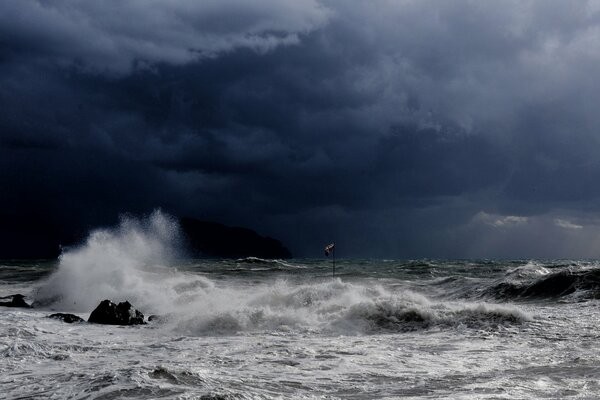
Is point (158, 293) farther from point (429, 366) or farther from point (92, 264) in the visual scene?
point (429, 366)

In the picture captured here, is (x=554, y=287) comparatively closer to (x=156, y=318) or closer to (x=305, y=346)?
(x=305, y=346)

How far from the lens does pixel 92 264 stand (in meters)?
25.8

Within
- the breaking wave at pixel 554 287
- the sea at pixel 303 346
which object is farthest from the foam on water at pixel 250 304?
the breaking wave at pixel 554 287

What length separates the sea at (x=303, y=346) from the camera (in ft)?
27.1

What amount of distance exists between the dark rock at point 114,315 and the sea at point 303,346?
0.48m

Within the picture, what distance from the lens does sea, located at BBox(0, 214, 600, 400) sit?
827 centimetres

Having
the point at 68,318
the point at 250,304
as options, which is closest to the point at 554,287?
the point at 250,304

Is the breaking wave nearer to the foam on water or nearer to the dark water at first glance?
the dark water

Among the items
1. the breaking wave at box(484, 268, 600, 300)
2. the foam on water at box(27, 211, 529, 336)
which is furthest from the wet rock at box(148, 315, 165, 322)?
the breaking wave at box(484, 268, 600, 300)

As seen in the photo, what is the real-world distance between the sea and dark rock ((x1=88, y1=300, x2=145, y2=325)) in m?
0.48

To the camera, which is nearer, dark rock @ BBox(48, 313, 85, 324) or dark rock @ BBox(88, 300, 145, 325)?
dark rock @ BBox(48, 313, 85, 324)

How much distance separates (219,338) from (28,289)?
20.6 meters

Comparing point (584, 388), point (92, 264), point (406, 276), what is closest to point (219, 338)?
point (584, 388)

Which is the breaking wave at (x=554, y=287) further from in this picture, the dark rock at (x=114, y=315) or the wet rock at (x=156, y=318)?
the dark rock at (x=114, y=315)
